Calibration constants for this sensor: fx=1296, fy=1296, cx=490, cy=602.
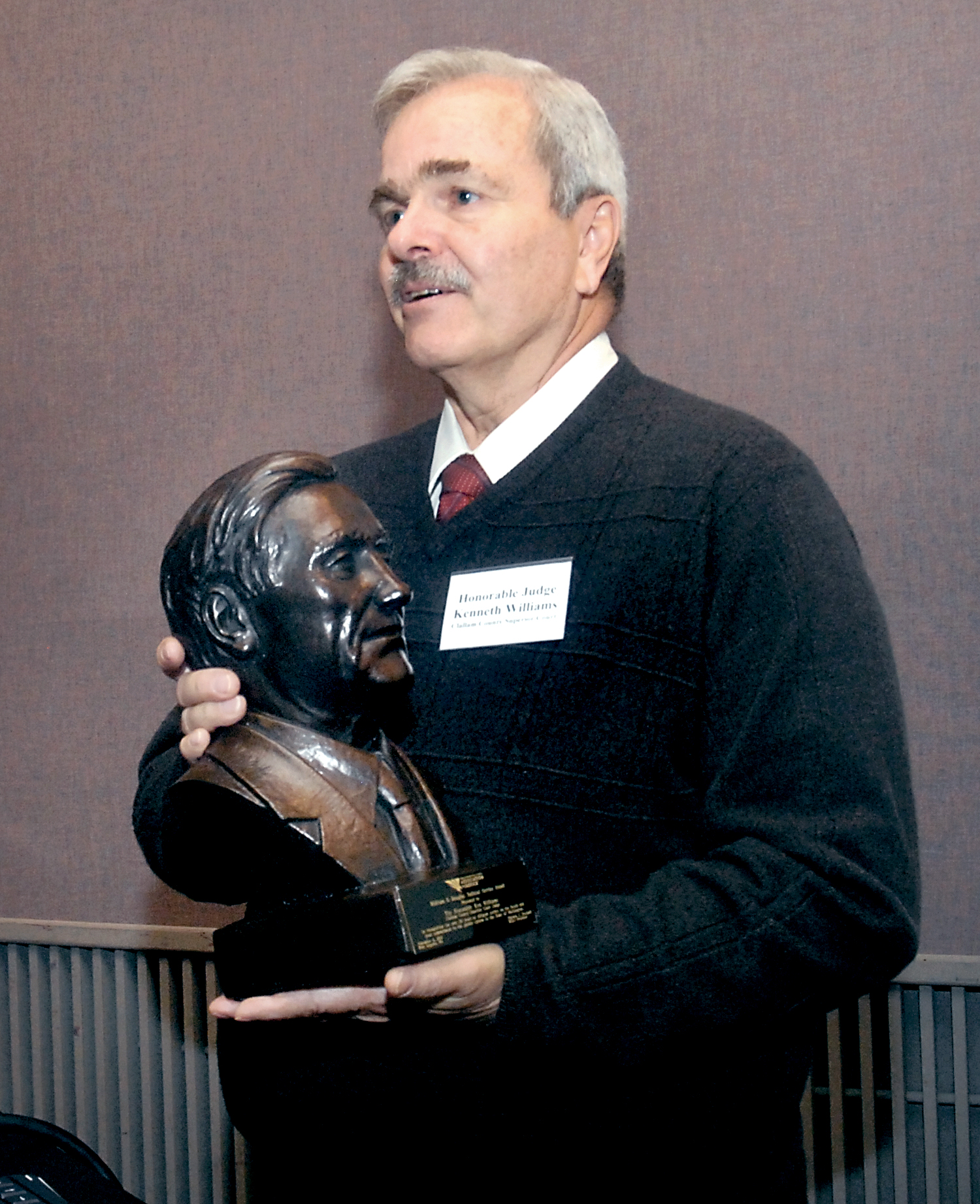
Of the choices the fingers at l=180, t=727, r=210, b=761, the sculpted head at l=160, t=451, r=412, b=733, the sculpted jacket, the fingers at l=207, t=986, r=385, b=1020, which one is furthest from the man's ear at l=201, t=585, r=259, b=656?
the fingers at l=207, t=986, r=385, b=1020

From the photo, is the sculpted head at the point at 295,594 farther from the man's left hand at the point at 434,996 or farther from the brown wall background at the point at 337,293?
the brown wall background at the point at 337,293

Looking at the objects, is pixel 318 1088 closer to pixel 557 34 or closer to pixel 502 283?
pixel 502 283

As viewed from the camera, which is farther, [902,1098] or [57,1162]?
[902,1098]

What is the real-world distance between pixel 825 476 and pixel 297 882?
164 cm

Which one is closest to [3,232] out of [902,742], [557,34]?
[557,34]

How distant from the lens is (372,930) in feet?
4.55

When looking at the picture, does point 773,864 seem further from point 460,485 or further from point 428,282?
point 428,282

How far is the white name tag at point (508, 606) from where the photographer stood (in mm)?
1711

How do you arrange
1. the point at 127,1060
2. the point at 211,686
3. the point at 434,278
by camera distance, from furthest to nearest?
the point at 127,1060, the point at 434,278, the point at 211,686

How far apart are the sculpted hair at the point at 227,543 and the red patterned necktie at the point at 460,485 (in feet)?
1.02

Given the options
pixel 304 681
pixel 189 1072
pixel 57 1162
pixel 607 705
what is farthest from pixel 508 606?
pixel 189 1072

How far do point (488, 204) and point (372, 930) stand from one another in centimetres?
106

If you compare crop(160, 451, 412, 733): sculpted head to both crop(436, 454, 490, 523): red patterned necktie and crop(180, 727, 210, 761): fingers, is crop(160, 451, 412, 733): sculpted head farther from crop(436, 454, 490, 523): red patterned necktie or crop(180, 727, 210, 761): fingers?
crop(436, 454, 490, 523): red patterned necktie

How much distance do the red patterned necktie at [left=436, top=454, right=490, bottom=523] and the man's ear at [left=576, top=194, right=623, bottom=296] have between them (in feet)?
1.07
